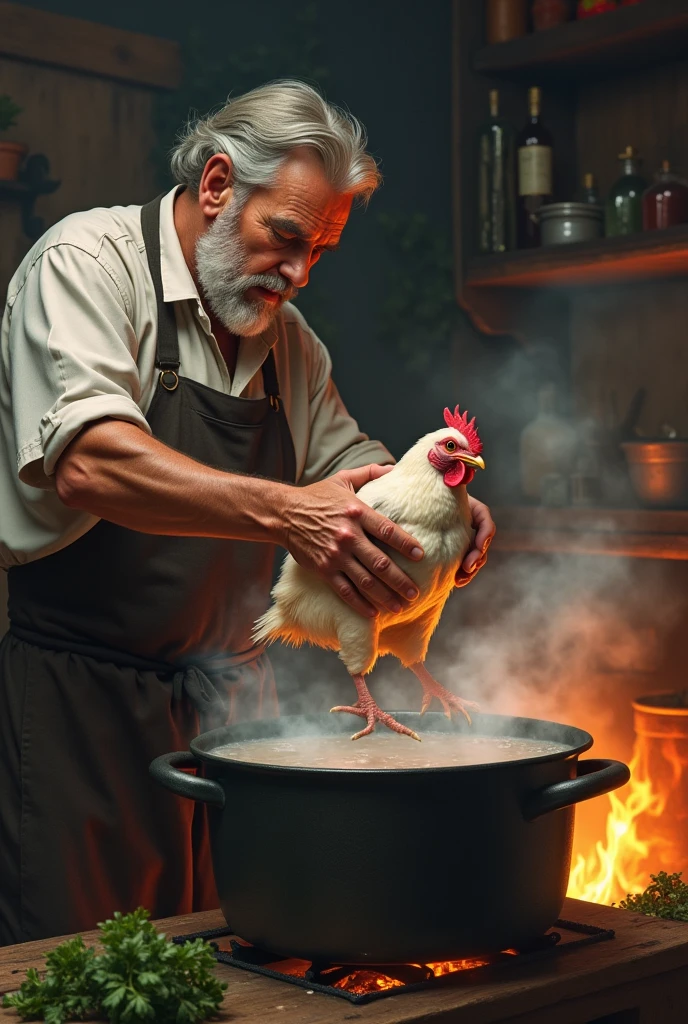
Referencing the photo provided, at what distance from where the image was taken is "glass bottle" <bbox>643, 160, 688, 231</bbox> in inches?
116

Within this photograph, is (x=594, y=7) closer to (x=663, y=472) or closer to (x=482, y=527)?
(x=663, y=472)

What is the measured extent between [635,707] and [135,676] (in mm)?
1468

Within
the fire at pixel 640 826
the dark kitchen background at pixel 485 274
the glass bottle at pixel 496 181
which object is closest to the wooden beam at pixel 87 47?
the dark kitchen background at pixel 485 274

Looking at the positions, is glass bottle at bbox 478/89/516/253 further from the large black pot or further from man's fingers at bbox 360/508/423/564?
the large black pot

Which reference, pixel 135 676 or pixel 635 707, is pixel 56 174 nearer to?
pixel 135 676

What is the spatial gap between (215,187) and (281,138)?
0.51 feet

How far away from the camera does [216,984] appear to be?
1.18m

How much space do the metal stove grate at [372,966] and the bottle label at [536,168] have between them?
2252 mm

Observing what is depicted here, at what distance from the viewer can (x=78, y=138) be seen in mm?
3039

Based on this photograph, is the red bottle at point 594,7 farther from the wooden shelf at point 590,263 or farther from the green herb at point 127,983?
the green herb at point 127,983

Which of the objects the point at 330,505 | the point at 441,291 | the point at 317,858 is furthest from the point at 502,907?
the point at 441,291

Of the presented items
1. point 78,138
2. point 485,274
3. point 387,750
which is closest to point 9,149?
point 78,138

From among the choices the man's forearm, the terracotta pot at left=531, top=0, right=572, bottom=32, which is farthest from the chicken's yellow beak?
the terracotta pot at left=531, top=0, right=572, bottom=32

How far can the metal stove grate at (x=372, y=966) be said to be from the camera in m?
1.26
